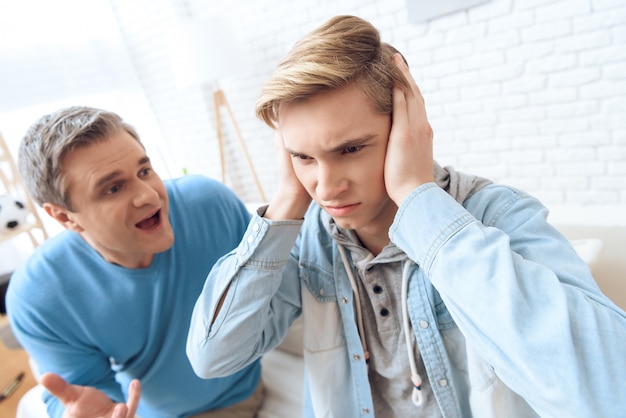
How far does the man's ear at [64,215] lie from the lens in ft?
3.57

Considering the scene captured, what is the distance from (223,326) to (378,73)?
0.58 m

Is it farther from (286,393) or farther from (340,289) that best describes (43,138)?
(286,393)

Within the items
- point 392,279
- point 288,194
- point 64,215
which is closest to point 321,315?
point 392,279

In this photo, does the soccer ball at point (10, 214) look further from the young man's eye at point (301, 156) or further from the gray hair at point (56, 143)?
Result: the young man's eye at point (301, 156)

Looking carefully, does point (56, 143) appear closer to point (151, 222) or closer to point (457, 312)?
point (151, 222)

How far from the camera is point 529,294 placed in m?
0.56

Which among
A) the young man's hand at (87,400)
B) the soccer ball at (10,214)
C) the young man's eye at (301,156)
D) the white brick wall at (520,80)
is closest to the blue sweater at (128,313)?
the young man's hand at (87,400)

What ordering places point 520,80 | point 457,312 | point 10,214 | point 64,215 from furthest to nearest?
point 10,214
point 520,80
point 64,215
point 457,312

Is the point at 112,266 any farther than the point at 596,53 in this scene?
No

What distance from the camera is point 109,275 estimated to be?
1.13 m

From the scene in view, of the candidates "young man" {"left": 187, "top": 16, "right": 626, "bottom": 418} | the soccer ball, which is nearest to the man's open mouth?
"young man" {"left": 187, "top": 16, "right": 626, "bottom": 418}

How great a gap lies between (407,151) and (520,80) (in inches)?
68.8

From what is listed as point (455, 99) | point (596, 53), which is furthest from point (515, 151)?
point (596, 53)

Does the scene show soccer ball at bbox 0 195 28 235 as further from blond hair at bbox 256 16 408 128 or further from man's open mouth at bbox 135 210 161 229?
blond hair at bbox 256 16 408 128
